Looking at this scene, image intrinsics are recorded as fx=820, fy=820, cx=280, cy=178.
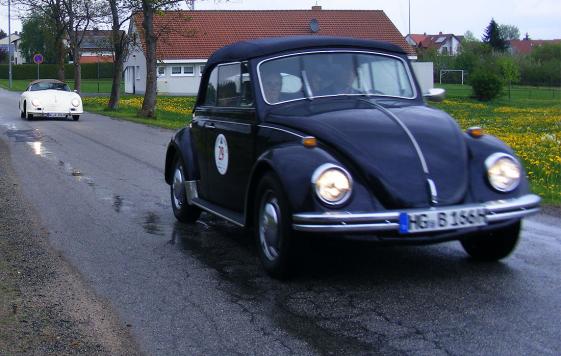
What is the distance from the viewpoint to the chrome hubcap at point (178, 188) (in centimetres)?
820

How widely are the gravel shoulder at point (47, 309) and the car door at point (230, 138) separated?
1420mm

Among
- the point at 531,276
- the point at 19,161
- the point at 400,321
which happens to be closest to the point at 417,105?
the point at 531,276

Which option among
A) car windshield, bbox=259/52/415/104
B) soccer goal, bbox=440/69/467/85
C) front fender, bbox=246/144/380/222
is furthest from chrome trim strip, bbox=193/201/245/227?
soccer goal, bbox=440/69/467/85

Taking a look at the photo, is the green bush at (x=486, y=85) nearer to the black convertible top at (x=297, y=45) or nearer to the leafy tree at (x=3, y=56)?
the black convertible top at (x=297, y=45)

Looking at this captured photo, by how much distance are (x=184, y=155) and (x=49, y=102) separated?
19.7 m

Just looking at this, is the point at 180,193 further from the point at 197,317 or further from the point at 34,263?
the point at 197,317

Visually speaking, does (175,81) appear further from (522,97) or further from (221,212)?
(221,212)

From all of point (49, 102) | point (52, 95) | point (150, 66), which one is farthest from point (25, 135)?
point (150, 66)

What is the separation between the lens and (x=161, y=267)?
6422mm

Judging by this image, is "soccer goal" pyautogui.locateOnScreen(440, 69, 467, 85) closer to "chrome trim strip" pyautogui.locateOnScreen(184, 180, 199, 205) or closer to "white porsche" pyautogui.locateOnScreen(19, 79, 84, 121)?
"white porsche" pyautogui.locateOnScreen(19, 79, 84, 121)

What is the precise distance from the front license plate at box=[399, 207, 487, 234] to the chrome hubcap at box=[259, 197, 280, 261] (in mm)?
959

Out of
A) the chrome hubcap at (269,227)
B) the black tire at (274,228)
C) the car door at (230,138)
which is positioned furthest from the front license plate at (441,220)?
the car door at (230,138)

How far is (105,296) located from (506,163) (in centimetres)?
294

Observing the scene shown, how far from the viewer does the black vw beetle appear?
5.32 meters
